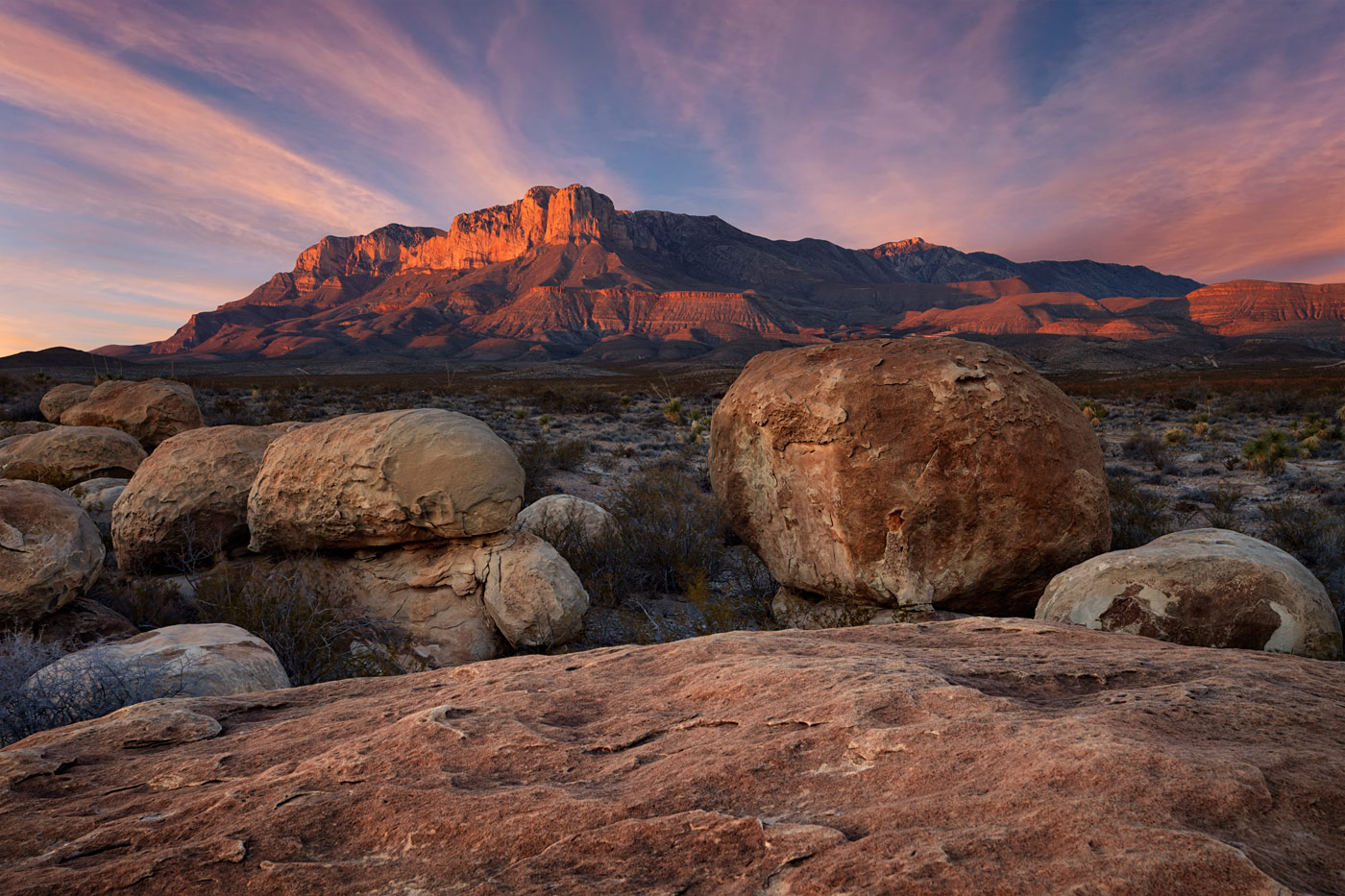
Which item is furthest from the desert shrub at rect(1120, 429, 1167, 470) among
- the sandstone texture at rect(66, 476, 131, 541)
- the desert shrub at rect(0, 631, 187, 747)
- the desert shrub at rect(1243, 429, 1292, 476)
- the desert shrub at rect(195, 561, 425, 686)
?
the sandstone texture at rect(66, 476, 131, 541)

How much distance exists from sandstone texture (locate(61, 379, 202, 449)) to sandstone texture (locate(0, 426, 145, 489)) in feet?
9.05

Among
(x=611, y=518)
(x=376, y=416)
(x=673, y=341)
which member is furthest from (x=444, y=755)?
(x=673, y=341)

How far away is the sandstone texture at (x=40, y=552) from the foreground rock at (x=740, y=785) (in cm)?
311

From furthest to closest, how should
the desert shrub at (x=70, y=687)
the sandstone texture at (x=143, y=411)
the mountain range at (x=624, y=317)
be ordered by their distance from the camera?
the mountain range at (x=624, y=317) < the sandstone texture at (x=143, y=411) < the desert shrub at (x=70, y=687)

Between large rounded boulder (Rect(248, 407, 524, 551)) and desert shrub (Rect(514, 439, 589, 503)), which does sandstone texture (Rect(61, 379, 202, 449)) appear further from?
large rounded boulder (Rect(248, 407, 524, 551))

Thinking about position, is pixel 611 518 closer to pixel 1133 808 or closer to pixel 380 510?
pixel 380 510

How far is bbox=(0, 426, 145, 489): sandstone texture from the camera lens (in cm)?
852

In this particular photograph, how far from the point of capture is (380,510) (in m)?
5.58

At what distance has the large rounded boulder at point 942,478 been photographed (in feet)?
16.8

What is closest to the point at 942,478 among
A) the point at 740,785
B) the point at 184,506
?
the point at 740,785

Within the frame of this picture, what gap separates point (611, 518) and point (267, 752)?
586 centimetres

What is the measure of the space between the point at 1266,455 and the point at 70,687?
17433mm

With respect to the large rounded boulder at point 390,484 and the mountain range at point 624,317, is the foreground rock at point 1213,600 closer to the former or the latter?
the large rounded boulder at point 390,484

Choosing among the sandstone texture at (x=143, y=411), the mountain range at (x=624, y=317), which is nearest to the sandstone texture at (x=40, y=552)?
the sandstone texture at (x=143, y=411)
